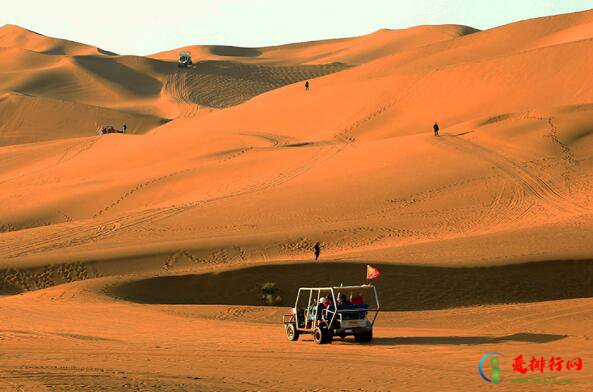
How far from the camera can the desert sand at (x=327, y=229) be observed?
15.6 metres

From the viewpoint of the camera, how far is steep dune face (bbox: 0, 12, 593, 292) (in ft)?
106

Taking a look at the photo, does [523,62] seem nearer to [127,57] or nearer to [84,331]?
[84,331]

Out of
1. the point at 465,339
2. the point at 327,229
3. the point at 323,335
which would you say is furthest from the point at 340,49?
the point at 323,335

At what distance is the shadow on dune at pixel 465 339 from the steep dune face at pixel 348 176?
811 cm

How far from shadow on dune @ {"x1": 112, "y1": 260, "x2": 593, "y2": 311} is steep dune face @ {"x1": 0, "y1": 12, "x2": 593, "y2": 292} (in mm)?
975

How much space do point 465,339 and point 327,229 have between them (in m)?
16.1

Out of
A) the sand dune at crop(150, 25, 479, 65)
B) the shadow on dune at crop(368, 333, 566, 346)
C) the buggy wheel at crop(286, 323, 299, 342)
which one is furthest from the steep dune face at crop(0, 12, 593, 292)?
the sand dune at crop(150, 25, 479, 65)

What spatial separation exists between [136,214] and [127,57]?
275ft

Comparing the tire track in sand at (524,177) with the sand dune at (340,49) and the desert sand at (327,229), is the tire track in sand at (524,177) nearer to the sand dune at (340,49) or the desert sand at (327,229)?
the desert sand at (327,229)

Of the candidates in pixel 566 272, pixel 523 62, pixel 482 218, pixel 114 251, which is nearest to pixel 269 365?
pixel 566 272

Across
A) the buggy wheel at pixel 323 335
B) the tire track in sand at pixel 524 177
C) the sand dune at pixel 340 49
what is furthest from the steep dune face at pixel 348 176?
the sand dune at pixel 340 49

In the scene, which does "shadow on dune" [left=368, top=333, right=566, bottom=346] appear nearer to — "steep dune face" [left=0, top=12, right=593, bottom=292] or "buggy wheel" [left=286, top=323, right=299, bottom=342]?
"buggy wheel" [left=286, top=323, right=299, bottom=342]

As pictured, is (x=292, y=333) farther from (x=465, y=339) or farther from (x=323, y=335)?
(x=465, y=339)

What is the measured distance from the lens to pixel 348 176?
42062 mm
